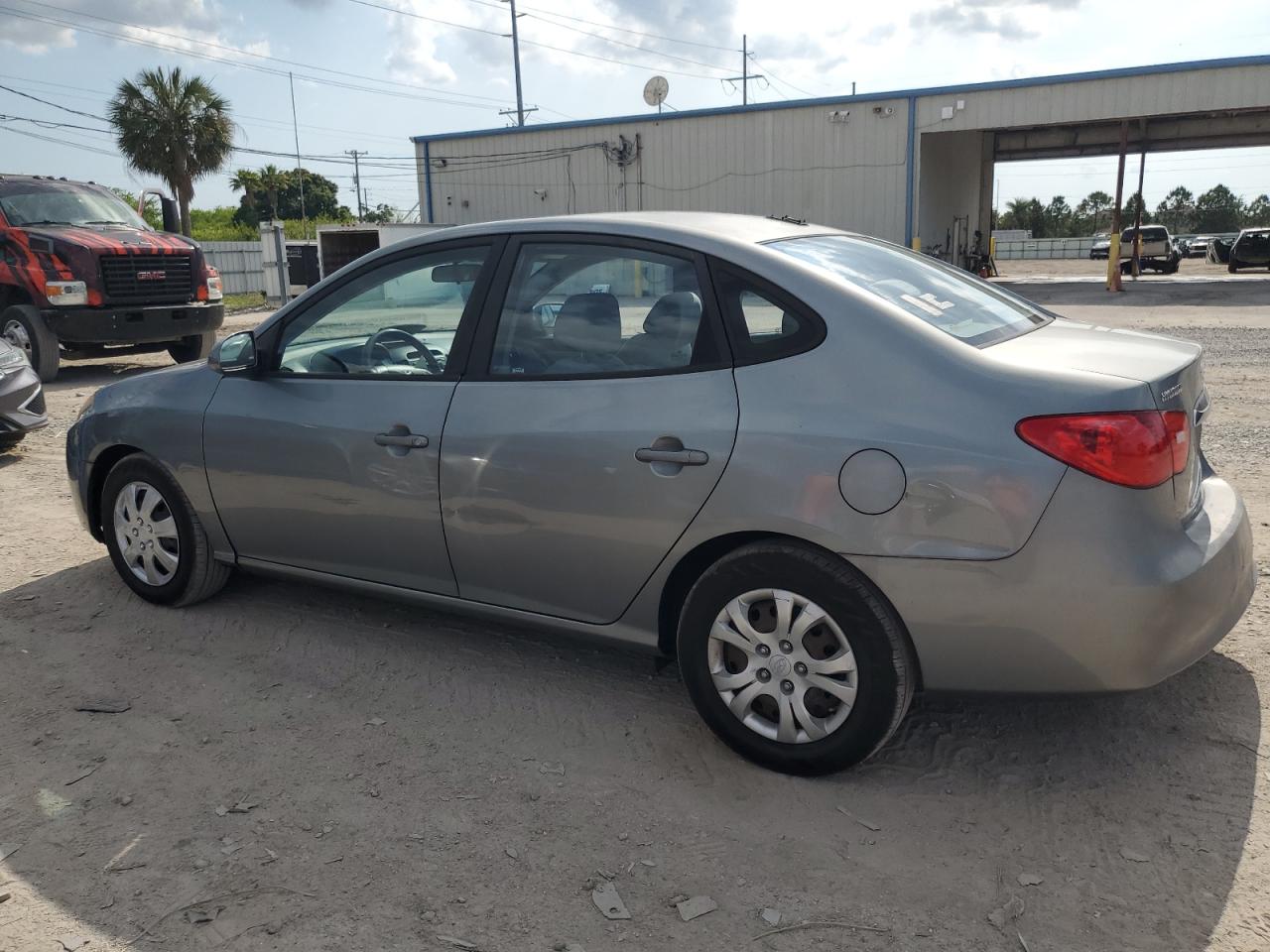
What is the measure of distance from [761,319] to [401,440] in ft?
4.44

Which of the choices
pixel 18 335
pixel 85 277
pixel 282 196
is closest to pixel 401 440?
pixel 85 277

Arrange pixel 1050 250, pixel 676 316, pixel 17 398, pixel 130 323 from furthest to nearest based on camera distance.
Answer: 1. pixel 1050 250
2. pixel 130 323
3. pixel 17 398
4. pixel 676 316

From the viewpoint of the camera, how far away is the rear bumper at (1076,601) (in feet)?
8.33

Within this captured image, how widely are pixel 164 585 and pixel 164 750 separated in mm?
1304

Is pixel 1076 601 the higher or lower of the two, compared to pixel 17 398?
lower

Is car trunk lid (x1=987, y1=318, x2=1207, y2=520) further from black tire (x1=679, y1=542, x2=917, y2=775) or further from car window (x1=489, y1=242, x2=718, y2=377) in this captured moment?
car window (x1=489, y1=242, x2=718, y2=377)

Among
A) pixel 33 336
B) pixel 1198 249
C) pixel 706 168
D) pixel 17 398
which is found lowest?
pixel 17 398

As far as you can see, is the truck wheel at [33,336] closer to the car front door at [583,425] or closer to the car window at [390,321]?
the car window at [390,321]

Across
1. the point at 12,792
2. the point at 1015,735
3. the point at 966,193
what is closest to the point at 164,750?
the point at 12,792

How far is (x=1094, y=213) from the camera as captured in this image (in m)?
86.4

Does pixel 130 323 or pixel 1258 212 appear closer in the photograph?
pixel 130 323

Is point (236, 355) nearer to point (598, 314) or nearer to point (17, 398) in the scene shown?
point (598, 314)

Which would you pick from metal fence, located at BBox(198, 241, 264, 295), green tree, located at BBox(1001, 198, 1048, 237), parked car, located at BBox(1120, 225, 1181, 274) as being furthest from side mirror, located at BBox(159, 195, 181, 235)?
green tree, located at BBox(1001, 198, 1048, 237)

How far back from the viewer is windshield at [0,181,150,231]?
11711mm
